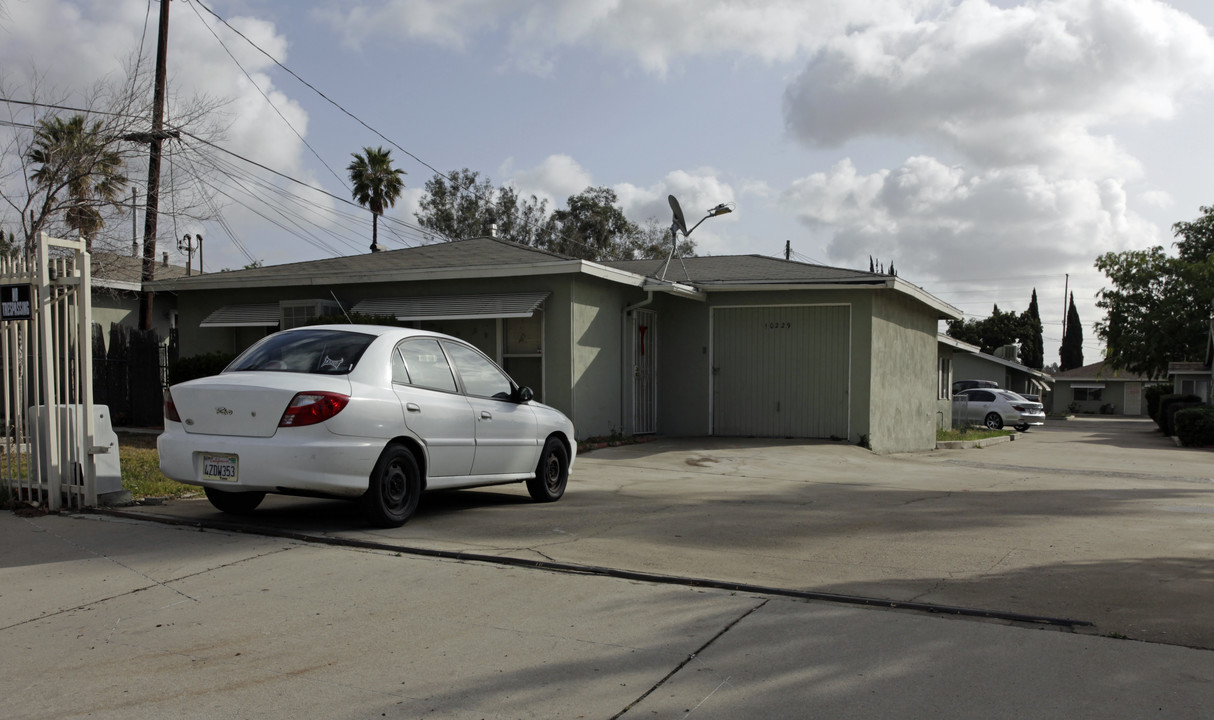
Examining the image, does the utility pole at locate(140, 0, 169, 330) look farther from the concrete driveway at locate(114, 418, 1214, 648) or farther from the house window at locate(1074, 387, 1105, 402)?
the house window at locate(1074, 387, 1105, 402)

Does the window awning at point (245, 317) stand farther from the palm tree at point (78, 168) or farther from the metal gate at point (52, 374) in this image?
the metal gate at point (52, 374)

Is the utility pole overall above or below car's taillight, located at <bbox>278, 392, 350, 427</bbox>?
above

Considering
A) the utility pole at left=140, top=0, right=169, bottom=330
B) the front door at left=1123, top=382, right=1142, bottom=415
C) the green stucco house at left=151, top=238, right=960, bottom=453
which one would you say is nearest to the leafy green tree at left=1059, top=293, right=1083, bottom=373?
the front door at left=1123, top=382, right=1142, bottom=415

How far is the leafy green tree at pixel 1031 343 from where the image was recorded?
238 ft

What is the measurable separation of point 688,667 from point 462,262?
1187 cm

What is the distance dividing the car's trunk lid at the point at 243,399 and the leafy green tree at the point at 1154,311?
46.0 m

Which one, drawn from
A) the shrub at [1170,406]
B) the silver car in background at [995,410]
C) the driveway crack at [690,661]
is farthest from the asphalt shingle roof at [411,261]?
the shrub at [1170,406]

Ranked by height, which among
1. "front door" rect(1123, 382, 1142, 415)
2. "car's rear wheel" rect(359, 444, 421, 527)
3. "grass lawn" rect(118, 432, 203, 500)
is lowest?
"front door" rect(1123, 382, 1142, 415)

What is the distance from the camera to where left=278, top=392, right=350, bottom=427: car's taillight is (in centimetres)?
632

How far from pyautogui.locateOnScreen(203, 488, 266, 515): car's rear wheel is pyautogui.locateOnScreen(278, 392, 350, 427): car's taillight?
1.42 metres

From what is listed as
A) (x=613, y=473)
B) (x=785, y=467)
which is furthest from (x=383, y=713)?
(x=785, y=467)

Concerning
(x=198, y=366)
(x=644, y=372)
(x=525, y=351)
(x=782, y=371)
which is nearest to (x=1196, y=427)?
(x=782, y=371)

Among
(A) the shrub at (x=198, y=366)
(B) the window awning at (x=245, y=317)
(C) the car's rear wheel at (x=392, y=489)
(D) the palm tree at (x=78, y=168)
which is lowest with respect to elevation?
(C) the car's rear wheel at (x=392, y=489)

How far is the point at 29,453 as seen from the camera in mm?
7852
